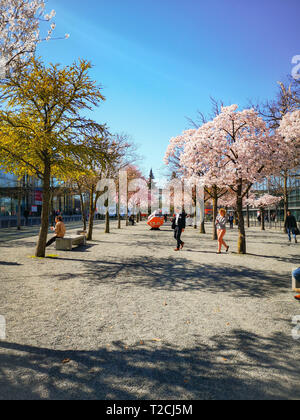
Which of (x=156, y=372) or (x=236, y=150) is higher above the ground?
Answer: (x=236, y=150)

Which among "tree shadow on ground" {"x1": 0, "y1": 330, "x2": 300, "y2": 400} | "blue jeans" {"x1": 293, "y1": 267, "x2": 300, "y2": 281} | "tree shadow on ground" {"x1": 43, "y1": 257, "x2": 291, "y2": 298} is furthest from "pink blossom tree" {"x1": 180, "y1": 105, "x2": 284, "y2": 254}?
"tree shadow on ground" {"x1": 0, "y1": 330, "x2": 300, "y2": 400}

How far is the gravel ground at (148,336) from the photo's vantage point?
286 centimetres

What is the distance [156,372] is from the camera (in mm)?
3133

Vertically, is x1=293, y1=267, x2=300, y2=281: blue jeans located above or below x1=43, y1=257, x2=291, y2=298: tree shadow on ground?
above

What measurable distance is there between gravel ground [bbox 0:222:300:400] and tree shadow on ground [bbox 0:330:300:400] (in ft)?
0.04

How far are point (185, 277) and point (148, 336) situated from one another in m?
4.07

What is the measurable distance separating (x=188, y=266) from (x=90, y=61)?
8.47 meters

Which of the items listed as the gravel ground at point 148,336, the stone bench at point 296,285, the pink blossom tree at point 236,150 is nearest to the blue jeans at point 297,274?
the stone bench at point 296,285

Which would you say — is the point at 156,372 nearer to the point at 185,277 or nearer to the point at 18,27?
the point at 185,277

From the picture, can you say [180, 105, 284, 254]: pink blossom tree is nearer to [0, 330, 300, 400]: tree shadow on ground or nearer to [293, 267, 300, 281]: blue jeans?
[293, 267, 300, 281]: blue jeans

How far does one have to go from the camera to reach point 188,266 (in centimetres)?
966

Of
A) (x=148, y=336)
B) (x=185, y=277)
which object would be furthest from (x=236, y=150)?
(x=148, y=336)

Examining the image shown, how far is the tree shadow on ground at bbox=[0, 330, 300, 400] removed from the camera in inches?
108
